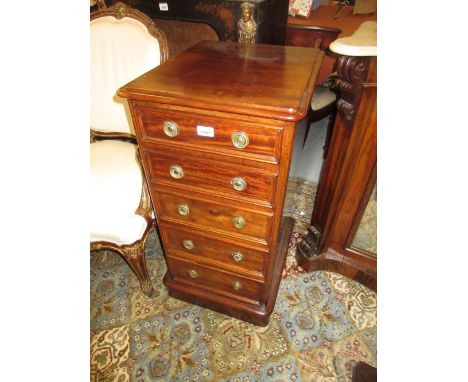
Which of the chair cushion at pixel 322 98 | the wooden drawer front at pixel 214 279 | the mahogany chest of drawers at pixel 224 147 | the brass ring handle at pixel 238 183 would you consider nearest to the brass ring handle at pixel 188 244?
the mahogany chest of drawers at pixel 224 147

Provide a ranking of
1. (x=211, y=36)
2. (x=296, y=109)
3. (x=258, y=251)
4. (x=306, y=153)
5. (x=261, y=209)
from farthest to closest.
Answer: (x=306, y=153) < (x=211, y=36) < (x=258, y=251) < (x=261, y=209) < (x=296, y=109)

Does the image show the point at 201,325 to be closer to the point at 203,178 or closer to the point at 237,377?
the point at 237,377

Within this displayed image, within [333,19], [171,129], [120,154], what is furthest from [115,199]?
[333,19]

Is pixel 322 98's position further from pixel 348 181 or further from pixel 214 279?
pixel 214 279

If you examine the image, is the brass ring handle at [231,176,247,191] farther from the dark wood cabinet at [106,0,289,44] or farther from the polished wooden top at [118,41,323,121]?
A: the dark wood cabinet at [106,0,289,44]

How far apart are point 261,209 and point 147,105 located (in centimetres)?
50

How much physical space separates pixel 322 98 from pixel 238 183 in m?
1.53

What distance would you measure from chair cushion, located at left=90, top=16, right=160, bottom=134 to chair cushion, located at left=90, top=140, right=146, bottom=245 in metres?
0.30

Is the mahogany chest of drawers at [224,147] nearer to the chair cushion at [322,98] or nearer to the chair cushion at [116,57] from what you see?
the chair cushion at [116,57]

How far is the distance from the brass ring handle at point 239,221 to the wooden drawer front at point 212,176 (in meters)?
0.10

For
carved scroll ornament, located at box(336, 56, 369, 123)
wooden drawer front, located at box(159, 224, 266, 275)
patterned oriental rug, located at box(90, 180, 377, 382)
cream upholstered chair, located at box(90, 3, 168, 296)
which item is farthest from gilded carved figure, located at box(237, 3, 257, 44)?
wooden drawer front, located at box(159, 224, 266, 275)

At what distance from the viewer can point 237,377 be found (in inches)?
50.0

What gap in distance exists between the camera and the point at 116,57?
1348 mm
